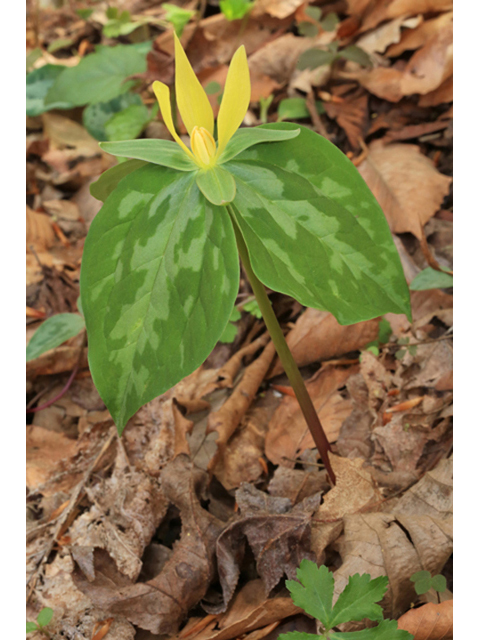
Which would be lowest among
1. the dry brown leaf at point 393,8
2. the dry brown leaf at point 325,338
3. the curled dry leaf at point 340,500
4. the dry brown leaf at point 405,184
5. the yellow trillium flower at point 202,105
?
the curled dry leaf at point 340,500

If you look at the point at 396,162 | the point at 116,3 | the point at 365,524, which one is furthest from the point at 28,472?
the point at 116,3

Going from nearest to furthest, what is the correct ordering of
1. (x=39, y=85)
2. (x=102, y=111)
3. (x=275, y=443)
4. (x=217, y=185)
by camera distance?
(x=217, y=185)
(x=275, y=443)
(x=102, y=111)
(x=39, y=85)

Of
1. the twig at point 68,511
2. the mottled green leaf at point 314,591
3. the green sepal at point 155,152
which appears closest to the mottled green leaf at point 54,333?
the twig at point 68,511

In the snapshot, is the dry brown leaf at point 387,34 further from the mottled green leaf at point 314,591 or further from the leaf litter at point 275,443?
the mottled green leaf at point 314,591

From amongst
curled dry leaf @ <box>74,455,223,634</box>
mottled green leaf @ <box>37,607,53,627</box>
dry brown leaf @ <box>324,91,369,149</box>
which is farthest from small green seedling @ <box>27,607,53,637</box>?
dry brown leaf @ <box>324,91,369,149</box>

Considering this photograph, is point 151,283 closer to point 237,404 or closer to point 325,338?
point 237,404

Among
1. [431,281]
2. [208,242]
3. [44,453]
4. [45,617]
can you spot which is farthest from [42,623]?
[431,281]
